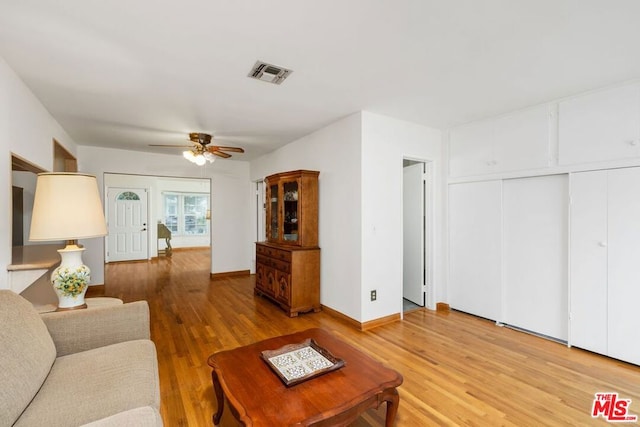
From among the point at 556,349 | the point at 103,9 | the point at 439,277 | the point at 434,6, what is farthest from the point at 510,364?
the point at 103,9

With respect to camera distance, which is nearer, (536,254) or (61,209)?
(61,209)

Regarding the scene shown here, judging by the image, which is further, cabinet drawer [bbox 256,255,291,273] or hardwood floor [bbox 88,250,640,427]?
cabinet drawer [bbox 256,255,291,273]

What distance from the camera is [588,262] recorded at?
2.72 meters

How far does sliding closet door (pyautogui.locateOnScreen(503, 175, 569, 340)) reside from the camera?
295cm

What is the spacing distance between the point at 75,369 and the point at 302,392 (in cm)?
115

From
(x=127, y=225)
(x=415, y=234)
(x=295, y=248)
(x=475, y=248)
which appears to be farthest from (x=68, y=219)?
(x=127, y=225)

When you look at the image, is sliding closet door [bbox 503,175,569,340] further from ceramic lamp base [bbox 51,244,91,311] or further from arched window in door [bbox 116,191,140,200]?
arched window in door [bbox 116,191,140,200]

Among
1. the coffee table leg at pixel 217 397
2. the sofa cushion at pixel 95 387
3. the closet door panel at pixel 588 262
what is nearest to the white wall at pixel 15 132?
the sofa cushion at pixel 95 387

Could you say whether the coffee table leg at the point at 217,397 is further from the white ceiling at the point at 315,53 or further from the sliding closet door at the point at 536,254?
the sliding closet door at the point at 536,254

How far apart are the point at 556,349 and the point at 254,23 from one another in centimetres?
378

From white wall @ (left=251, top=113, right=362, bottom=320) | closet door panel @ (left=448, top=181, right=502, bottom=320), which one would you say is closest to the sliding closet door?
closet door panel @ (left=448, top=181, right=502, bottom=320)

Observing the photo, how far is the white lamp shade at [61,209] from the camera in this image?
1.79 metres
